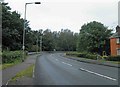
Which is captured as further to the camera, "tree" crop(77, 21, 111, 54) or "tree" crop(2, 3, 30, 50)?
"tree" crop(77, 21, 111, 54)

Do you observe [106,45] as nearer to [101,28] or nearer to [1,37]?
[101,28]

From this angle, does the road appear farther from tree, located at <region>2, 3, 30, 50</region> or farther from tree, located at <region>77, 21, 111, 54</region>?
tree, located at <region>77, 21, 111, 54</region>

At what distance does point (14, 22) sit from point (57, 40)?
119303 millimetres

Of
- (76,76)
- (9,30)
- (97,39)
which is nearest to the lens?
(76,76)

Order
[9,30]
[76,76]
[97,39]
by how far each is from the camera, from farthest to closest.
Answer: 1. [97,39]
2. [9,30]
3. [76,76]

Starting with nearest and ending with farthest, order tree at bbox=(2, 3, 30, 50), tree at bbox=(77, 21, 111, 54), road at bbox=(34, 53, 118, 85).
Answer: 1. road at bbox=(34, 53, 118, 85)
2. tree at bbox=(2, 3, 30, 50)
3. tree at bbox=(77, 21, 111, 54)

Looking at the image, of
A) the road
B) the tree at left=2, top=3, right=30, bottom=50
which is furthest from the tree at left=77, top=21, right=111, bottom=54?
the road

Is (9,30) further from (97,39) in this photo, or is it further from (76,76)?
(76,76)

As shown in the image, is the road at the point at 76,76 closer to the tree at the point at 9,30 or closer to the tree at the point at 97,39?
the tree at the point at 9,30

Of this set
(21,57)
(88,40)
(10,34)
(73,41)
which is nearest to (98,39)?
(88,40)

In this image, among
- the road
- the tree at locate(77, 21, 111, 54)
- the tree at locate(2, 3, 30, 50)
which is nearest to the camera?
the road

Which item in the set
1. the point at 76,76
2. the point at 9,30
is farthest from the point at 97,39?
the point at 76,76

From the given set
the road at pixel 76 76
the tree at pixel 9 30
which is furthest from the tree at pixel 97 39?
the road at pixel 76 76

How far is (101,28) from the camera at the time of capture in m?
79.0
